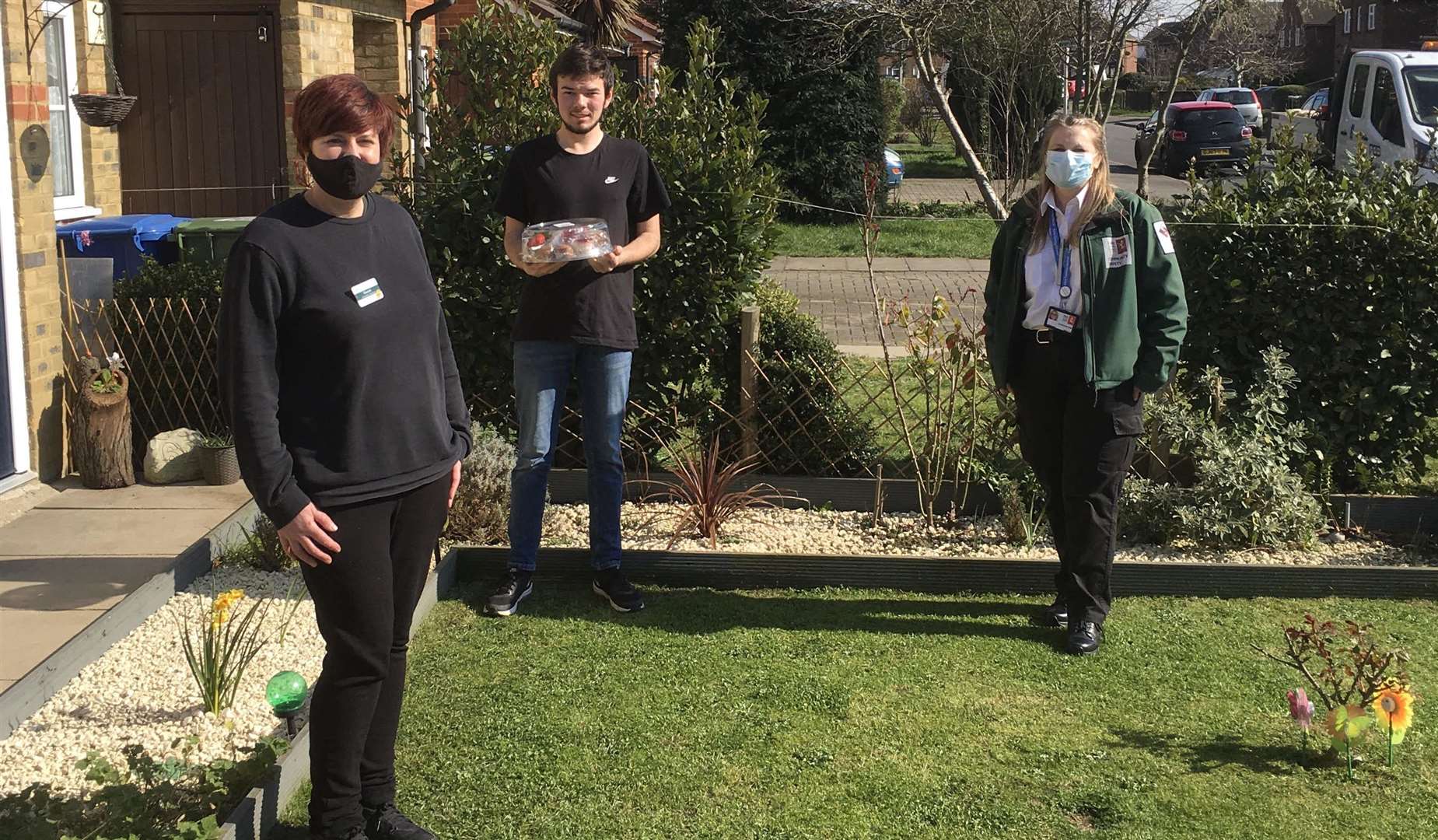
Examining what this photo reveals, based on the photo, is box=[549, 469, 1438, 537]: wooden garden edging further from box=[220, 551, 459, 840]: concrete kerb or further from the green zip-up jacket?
box=[220, 551, 459, 840]: concrete kerb

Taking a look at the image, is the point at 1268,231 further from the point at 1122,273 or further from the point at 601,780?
the point at 601,780

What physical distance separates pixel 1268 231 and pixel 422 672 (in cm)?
407

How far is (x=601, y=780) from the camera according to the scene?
3.77 m

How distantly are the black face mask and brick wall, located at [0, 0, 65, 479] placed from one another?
400 centimetres

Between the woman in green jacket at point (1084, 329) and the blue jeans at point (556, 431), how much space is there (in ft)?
4.47

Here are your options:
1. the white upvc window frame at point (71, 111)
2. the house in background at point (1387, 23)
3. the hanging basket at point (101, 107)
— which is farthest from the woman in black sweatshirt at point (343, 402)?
the house in background at point (1387, 23)

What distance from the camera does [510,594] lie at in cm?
508

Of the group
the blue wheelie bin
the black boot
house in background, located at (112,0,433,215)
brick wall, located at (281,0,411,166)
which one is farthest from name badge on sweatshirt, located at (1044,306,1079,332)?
house in background, located at (112,0,433,215)

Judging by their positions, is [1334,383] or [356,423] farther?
[1334,383]

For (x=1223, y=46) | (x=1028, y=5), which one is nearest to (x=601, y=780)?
(x=1028, y=5)

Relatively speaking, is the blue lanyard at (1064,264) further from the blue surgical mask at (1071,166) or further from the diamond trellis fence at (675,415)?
the diamond trellis fence at (675,415)

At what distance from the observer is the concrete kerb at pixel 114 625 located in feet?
13.3

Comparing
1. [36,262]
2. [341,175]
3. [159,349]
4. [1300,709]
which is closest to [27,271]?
[36,262]

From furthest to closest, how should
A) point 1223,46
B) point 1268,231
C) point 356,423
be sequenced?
point 1223,46 < point 1268,231 < point 356,423
